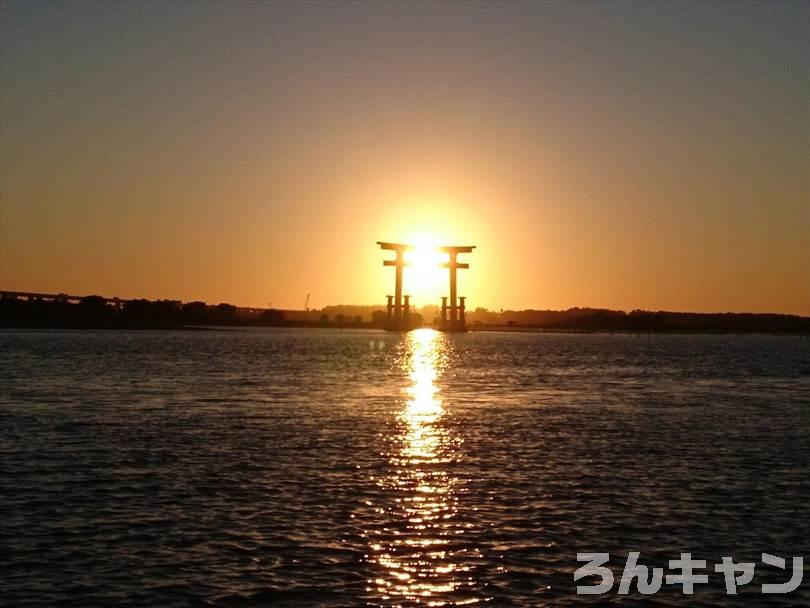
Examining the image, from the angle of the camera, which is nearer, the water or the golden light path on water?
the golden light path on water

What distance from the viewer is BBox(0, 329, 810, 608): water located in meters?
13.8

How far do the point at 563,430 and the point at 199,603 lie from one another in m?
23.4

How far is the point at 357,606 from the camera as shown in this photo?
12734 millimetres

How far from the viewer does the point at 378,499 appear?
2028cm

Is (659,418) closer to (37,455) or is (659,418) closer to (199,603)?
(37,455)

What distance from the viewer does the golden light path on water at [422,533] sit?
44.4ft

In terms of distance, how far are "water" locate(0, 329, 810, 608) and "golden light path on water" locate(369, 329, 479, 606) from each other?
0.19 ft

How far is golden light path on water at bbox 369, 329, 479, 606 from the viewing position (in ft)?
44.4

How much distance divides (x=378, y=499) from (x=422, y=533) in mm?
3411

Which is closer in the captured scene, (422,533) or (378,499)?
(422,533)

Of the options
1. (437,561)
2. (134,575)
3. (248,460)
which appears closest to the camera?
(134,575)

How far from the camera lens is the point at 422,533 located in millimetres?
16984

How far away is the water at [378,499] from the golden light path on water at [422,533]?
57 millimetres

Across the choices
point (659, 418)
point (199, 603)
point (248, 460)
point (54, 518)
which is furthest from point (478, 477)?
point (659, 418)
